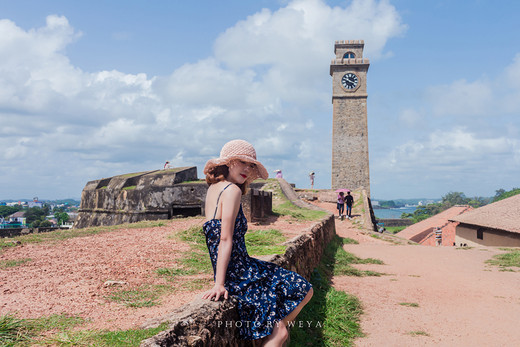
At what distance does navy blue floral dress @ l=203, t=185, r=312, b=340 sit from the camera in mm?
2408

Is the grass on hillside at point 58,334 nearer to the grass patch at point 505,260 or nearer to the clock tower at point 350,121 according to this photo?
the grass patch at point 505,260

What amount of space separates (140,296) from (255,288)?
1.24 meters

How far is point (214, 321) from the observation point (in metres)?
2.25

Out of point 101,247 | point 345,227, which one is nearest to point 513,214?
point 345,227

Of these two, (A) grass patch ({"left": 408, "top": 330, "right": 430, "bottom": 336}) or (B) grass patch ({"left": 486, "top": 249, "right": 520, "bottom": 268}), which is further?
(B) grass patch ({"left": 486, "top": 249, "right": 520, "bottom": 268})

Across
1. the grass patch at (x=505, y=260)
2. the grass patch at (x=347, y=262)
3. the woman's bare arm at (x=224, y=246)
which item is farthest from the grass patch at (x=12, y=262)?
the grass patch at (x=505, y=260)

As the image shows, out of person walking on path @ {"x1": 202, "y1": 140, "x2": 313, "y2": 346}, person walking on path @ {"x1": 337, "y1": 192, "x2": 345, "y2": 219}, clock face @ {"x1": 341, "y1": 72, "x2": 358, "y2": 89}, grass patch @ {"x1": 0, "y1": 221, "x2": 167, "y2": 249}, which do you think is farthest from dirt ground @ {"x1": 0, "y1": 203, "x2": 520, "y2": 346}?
clock face @ {"x1": 341, "y1": 72, "x2": 358, "y2": 89}

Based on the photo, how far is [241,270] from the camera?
2525 mm

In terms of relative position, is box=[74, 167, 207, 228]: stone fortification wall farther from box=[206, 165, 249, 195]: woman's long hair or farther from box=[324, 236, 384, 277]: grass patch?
box=[206, 165, 249, 195]: woman's long hair

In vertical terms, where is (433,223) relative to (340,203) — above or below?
below

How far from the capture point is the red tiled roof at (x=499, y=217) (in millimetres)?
17266

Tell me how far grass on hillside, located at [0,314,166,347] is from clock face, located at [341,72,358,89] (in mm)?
34440

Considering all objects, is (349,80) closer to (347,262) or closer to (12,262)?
(347,262)

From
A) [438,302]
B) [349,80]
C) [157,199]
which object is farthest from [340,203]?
[349,80]
